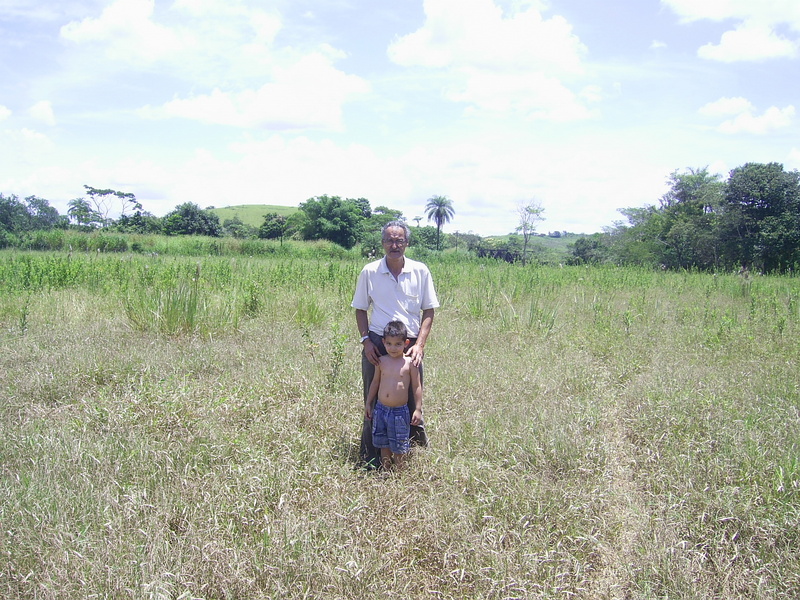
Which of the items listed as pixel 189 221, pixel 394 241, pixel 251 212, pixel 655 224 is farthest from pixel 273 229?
pixel 394 241

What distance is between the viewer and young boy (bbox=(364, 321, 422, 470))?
132 inches

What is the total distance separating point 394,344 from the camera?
3.32 m

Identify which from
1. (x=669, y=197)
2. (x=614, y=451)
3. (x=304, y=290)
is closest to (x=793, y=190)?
(x=669, y=197)

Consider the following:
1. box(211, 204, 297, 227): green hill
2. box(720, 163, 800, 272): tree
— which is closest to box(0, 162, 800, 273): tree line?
box(720, 163, 800, 272): tree

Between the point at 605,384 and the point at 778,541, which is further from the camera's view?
the point at 605,384

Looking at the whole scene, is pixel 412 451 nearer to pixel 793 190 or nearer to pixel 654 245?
pixel 793 190

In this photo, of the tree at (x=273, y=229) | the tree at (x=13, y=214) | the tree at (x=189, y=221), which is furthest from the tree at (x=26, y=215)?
the tree at (x=273, y=229)

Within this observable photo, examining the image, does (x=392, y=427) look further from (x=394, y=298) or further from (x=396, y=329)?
(x=394, y=298)

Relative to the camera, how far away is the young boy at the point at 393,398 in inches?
132

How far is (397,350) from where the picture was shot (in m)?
3.35

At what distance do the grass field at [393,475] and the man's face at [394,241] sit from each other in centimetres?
140

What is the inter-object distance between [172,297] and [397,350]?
4.86 m

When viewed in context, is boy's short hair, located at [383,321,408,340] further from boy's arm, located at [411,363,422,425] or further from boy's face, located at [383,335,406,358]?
boy's arm, located at [411,363,422,425]

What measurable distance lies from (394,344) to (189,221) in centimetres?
4647
